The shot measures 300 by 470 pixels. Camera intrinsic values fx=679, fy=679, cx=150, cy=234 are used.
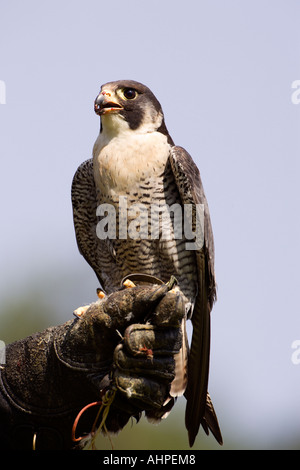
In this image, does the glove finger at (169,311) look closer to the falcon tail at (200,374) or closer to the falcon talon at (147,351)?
the falcon talon at (147,351)

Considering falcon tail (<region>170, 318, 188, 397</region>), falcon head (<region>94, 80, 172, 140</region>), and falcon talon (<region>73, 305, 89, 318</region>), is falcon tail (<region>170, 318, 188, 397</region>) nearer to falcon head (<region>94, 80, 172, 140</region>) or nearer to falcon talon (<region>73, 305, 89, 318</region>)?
falcon talon (<region>73, 305, 89, 318</region>)

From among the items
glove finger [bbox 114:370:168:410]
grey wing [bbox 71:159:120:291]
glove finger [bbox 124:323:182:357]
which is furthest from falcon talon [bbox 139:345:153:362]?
grey wing [bbox 71:159:120:291]

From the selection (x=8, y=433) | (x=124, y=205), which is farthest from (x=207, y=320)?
(x=8, y=433)

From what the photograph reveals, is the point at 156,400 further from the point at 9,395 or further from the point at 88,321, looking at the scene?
the point at 9,395

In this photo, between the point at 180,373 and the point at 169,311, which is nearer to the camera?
the point at 169,311

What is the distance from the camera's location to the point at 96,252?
4598 millimetres

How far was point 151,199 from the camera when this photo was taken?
407cm

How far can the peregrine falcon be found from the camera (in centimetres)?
408

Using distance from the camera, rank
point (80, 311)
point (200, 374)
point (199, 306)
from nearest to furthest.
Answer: point (80, 311), point (200, 374), point (199, 306)

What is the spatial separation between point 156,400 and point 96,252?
1643 mm

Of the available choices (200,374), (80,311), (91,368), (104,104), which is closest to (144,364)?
(91,368)

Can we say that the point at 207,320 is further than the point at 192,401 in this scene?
Yes

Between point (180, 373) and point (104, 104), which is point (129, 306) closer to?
point (180, 373)

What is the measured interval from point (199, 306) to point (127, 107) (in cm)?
133
